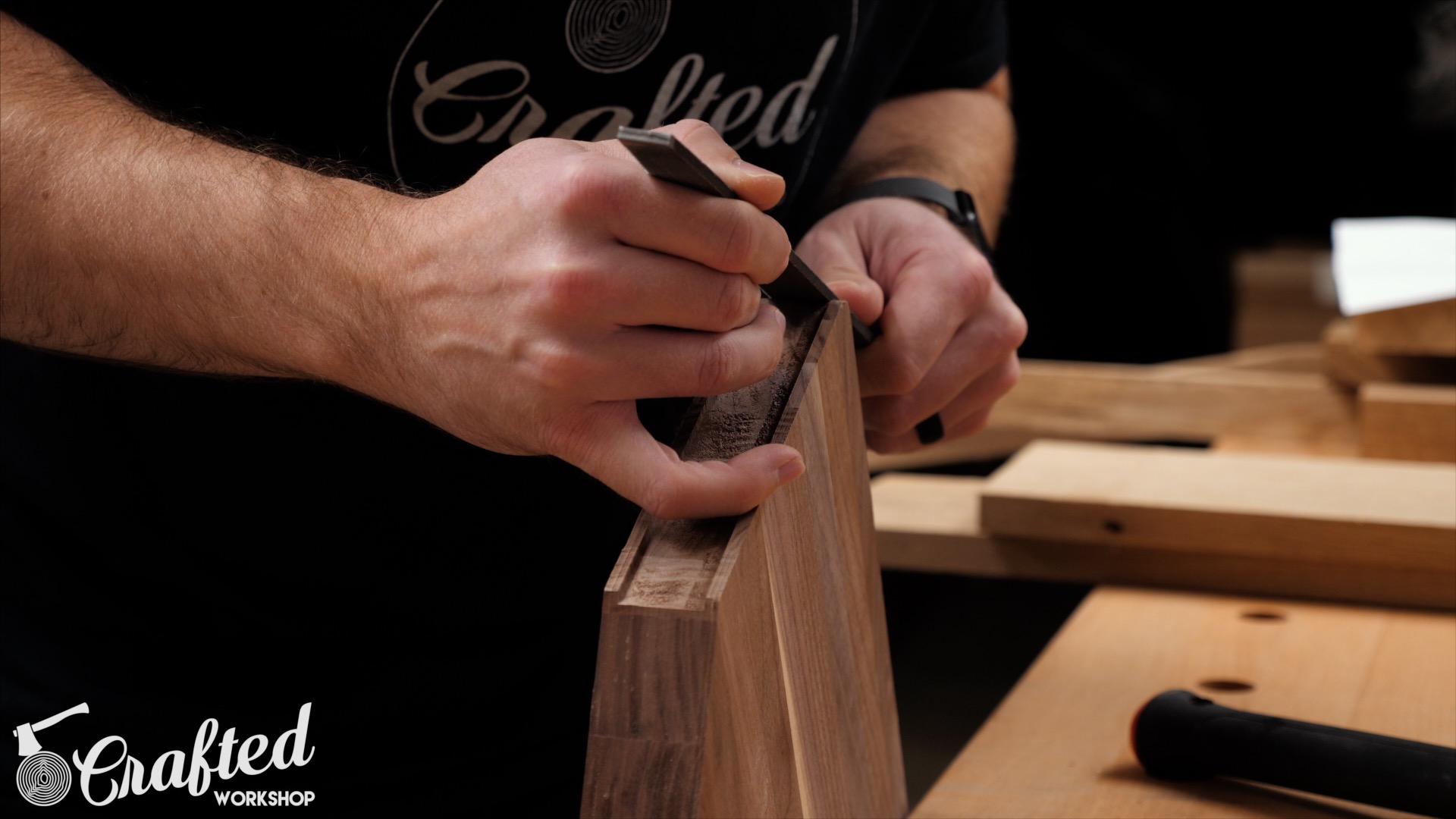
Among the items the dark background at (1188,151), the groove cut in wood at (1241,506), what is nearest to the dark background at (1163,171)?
the dark background at (1188,151)

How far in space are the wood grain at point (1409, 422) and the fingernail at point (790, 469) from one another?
103 centimetres

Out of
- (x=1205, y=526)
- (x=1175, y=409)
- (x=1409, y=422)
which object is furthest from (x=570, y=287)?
(x=1175, y=409)

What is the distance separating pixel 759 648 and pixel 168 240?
0.40 m

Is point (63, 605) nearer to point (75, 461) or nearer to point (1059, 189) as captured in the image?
point (75, 461)

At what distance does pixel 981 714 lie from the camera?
186 cm

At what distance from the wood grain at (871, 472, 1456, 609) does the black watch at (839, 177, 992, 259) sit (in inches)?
12.7

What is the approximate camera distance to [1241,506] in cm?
125

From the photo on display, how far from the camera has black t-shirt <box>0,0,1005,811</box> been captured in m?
1.04

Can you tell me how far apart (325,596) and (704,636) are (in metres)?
0.58

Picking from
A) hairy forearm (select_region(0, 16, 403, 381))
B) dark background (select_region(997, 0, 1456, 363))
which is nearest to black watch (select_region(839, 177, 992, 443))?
hairy forearm (select_region(0, 16, 403, 381))

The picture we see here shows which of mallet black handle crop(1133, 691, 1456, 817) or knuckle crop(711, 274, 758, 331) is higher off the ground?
knuckle crop(711, 274, 758, 331)

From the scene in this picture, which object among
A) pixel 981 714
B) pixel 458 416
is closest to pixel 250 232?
pixel 458 416

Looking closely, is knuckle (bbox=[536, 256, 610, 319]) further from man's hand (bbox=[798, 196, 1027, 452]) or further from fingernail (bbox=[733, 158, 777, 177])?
man's hand (bbox=[798, 196, 1027, 452])

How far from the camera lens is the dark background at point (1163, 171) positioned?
220 centimetres
